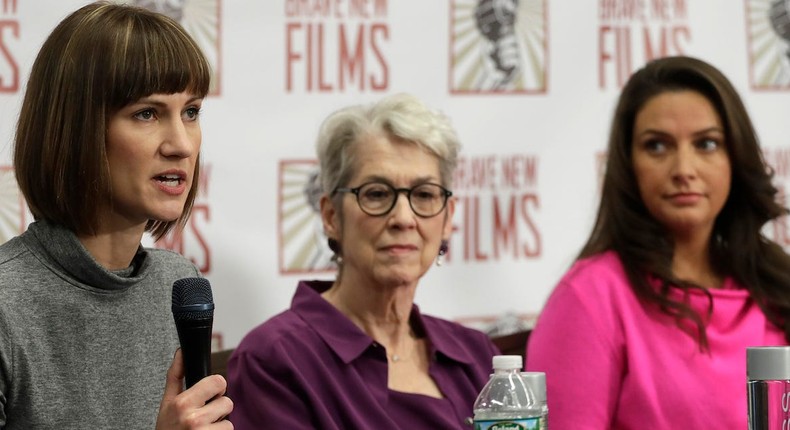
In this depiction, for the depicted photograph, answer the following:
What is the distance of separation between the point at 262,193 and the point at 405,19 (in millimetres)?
520

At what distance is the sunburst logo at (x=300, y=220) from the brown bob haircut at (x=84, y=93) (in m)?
0.90

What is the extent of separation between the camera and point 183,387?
1.46m

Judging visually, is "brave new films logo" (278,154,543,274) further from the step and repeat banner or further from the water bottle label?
the water bottle label

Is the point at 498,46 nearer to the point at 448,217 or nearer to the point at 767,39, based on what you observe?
the point at 448,217

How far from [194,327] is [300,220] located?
47.5 inches

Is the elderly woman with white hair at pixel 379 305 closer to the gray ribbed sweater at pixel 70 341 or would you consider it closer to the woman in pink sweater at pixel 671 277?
the woman in pink sweater at pixel 671 277

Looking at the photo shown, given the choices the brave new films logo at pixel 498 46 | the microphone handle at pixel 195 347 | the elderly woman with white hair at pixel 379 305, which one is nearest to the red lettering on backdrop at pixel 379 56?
the brave new films logo at pixel 498 46

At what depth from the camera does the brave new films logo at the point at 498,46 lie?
8.83ft

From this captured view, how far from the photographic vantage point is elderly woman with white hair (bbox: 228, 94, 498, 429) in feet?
6.87

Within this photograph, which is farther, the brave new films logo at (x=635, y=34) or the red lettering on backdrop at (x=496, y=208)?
the brave new films logo at (x=635, y=34)

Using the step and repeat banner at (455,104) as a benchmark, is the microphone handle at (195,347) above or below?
below

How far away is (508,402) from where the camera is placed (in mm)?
1617

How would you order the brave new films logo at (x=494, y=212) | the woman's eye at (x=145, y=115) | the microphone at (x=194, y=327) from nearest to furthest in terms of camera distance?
1. the microphone at (x=194, y=327)
2. the woman's eye at (x=145, y=115)
3. the brave new films logo at (x=494, y=212)

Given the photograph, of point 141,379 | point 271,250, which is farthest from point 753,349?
point 271,250
